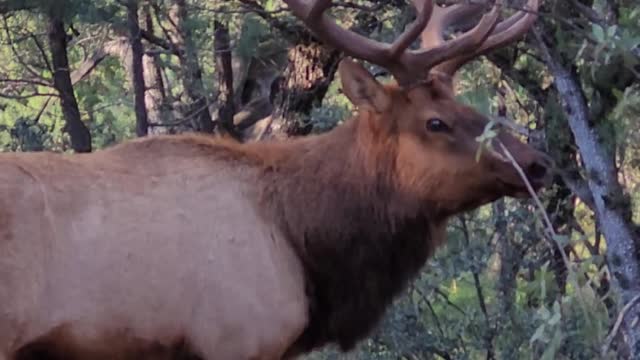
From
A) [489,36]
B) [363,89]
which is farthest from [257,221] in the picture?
[489,36]

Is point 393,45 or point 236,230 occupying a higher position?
point 393,45

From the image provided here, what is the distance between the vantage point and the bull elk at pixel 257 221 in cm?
659

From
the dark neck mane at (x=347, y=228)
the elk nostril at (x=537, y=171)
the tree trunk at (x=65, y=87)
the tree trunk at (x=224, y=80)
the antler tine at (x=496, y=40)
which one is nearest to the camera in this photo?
the elk nostril at (x=537, y=171)

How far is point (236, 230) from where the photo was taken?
22.8 ft

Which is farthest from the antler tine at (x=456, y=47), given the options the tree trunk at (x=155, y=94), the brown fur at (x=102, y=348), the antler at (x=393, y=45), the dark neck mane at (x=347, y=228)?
the tree trunk at (x=155, y=94)

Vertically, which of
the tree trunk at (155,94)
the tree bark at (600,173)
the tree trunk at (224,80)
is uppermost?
the tree bark at (600,173)

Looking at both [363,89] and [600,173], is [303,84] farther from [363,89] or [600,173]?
[363,89]

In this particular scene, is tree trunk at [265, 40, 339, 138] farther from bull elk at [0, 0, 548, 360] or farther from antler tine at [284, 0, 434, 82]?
antler tine at [284, 0, 434, 82]

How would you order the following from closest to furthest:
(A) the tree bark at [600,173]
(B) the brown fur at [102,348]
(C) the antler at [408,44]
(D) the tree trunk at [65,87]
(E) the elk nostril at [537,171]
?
(B) the brown fur at [102,348]
(E) the elk nostril at [537,171]
(C) the antler at [408,44]
(A) the tree bark at [600,173]
(D) the tree trunk at [65,87]

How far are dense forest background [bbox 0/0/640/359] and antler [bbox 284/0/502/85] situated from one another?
1.02 ft

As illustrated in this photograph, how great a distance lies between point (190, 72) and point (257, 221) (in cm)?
482

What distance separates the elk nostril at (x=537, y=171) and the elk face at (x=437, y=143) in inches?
1.5

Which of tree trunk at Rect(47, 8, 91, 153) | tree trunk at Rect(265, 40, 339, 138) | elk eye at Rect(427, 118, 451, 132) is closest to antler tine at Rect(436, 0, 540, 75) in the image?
elk eye at Rect(427, 118, 451, 132)

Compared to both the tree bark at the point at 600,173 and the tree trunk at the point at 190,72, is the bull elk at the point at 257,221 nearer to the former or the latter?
the tree bark at the point at 600,173
